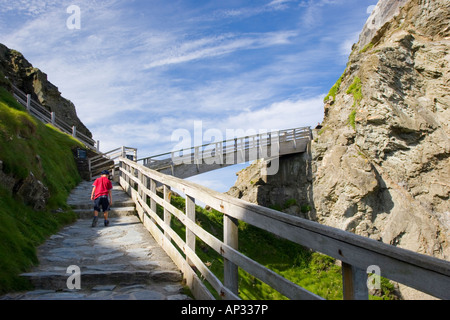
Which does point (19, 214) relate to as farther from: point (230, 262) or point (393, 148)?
point (393, 148)

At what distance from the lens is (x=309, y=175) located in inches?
1002

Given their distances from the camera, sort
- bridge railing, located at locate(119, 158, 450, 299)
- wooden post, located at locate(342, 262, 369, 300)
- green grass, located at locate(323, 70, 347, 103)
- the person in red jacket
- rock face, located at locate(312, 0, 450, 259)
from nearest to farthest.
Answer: bridge railing, located at locate(119, 158, 450, 299), wooden post, located at locate(342, 262, 369, 300), the person in red jacket, rock face, located at locate(312, 0, 450, 259), green grass, located at locate(323, 70, 347, 103)

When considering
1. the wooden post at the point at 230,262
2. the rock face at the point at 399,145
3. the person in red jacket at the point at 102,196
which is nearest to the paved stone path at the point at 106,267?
the person in red jacket at the point at 102,196

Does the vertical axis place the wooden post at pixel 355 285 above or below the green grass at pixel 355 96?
below

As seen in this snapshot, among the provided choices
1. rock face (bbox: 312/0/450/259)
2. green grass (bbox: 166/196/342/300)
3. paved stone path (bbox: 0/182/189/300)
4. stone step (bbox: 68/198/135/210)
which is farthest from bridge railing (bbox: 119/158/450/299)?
rock face (bbox: 312/0/450/259)

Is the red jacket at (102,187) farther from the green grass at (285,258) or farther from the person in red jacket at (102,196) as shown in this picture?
the green grass at (285,258)

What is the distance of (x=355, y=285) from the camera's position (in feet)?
6.82

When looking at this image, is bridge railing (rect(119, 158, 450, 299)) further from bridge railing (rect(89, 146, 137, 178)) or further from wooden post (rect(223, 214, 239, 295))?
bridge railing (rect(89, 146, 137, 178))

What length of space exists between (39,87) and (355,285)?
3692cm

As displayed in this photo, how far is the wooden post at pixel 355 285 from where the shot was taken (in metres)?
2.06

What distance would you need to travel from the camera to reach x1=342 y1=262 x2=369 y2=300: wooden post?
206 cm

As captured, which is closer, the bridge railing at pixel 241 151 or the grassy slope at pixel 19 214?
the grassy slope at pixel 19 214

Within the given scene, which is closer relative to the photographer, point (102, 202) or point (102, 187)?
point (102, 202)

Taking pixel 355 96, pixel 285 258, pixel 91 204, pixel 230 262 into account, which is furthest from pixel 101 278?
pixel 355 96
